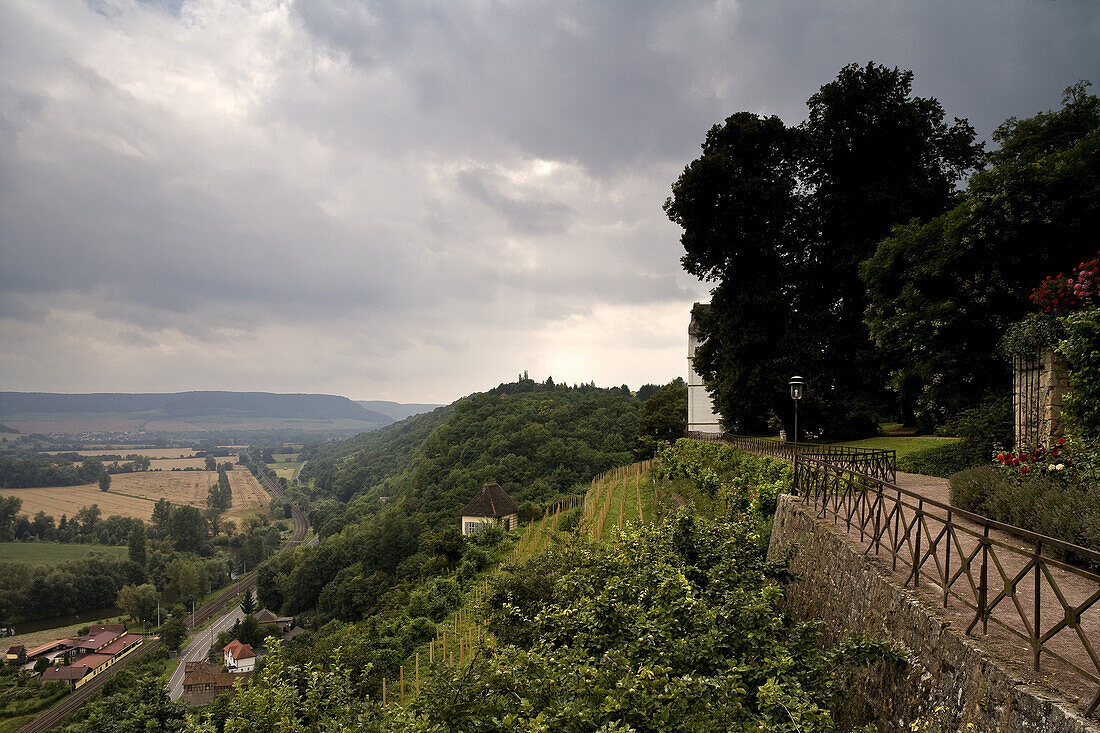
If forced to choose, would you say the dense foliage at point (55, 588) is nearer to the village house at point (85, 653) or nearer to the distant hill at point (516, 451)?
the village house at point (85, 653)

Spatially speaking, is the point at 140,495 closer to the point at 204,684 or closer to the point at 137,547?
the point at 137,547

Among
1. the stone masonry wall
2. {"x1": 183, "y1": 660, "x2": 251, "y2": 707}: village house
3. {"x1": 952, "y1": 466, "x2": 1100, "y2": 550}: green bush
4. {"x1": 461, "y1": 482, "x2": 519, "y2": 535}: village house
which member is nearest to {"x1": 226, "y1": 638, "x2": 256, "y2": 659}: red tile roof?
{"x1": 183, "y1": 660, "x2": 251, "y2": 707}: village house

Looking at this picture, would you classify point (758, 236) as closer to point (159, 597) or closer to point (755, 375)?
point (755, 375)

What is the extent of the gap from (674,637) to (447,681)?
2.63 metres

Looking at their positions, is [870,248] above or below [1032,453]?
above

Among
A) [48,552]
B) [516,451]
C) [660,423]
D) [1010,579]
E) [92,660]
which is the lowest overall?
[48,552]

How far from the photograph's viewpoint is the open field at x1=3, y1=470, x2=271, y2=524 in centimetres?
11975

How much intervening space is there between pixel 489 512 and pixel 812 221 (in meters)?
29.4

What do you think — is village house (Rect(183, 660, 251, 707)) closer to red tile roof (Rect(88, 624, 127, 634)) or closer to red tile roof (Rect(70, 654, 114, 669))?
red tile roof (Rect(70, 654, 114, 669))

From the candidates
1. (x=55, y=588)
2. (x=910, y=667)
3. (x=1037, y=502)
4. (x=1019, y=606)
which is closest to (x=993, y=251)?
(x=1037, y=502)

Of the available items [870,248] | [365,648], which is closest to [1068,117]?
[870,248]

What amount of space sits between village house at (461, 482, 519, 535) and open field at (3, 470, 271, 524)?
9820 cm

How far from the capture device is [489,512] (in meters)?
40.1

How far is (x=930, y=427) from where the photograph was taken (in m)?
21.5
